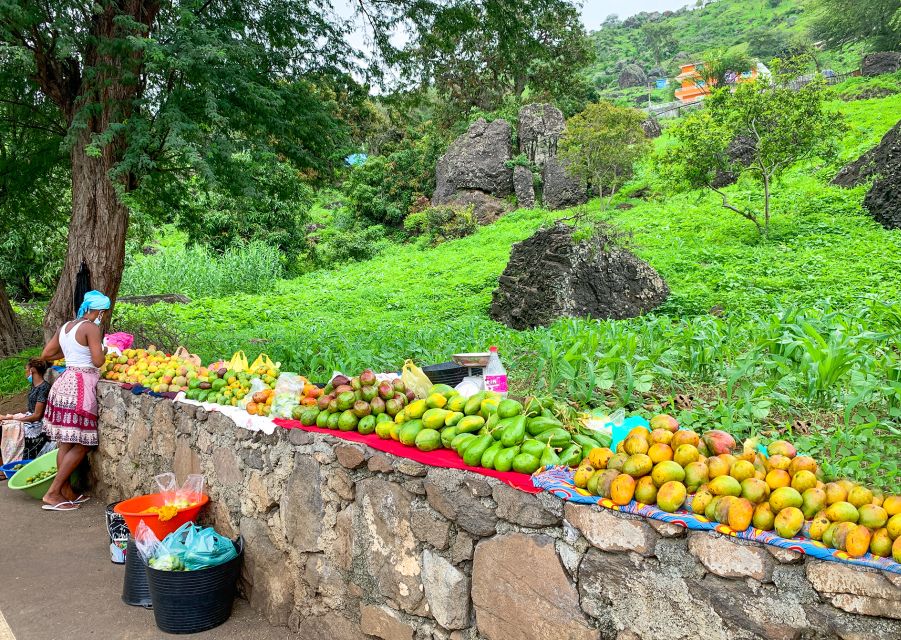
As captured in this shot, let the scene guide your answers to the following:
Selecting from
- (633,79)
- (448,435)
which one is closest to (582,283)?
(448,435)

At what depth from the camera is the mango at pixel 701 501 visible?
206 centimetres

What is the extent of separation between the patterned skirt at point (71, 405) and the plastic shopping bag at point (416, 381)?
396 cm

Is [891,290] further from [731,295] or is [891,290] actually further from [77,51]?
[77,51]

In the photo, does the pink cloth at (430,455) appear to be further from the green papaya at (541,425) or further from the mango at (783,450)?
the mango at (783,450)

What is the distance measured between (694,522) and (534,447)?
2.53ft

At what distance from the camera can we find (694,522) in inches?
79.6

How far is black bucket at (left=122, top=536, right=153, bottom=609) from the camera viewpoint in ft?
13.4

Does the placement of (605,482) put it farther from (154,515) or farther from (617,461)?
(154,515)

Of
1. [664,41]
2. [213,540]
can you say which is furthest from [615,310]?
[664,41]

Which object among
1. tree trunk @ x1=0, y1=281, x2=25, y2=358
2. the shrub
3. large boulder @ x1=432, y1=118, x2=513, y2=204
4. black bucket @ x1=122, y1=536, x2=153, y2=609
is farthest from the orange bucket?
large boulder @ x1=432, y1=118, x2=513, y2=204

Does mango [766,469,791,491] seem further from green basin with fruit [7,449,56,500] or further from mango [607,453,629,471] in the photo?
green basin with fruit [7,449,56,500]

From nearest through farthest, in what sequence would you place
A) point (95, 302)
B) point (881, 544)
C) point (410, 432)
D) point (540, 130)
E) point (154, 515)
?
1. point (881, 544)
2. point (410, 432)
3. point (154, 515)
4. point (95, 302)
5. point (540, 130)

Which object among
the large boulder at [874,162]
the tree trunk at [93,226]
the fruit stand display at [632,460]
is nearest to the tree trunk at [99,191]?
the tree trunk at [93,226]

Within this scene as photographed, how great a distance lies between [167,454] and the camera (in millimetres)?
5184
